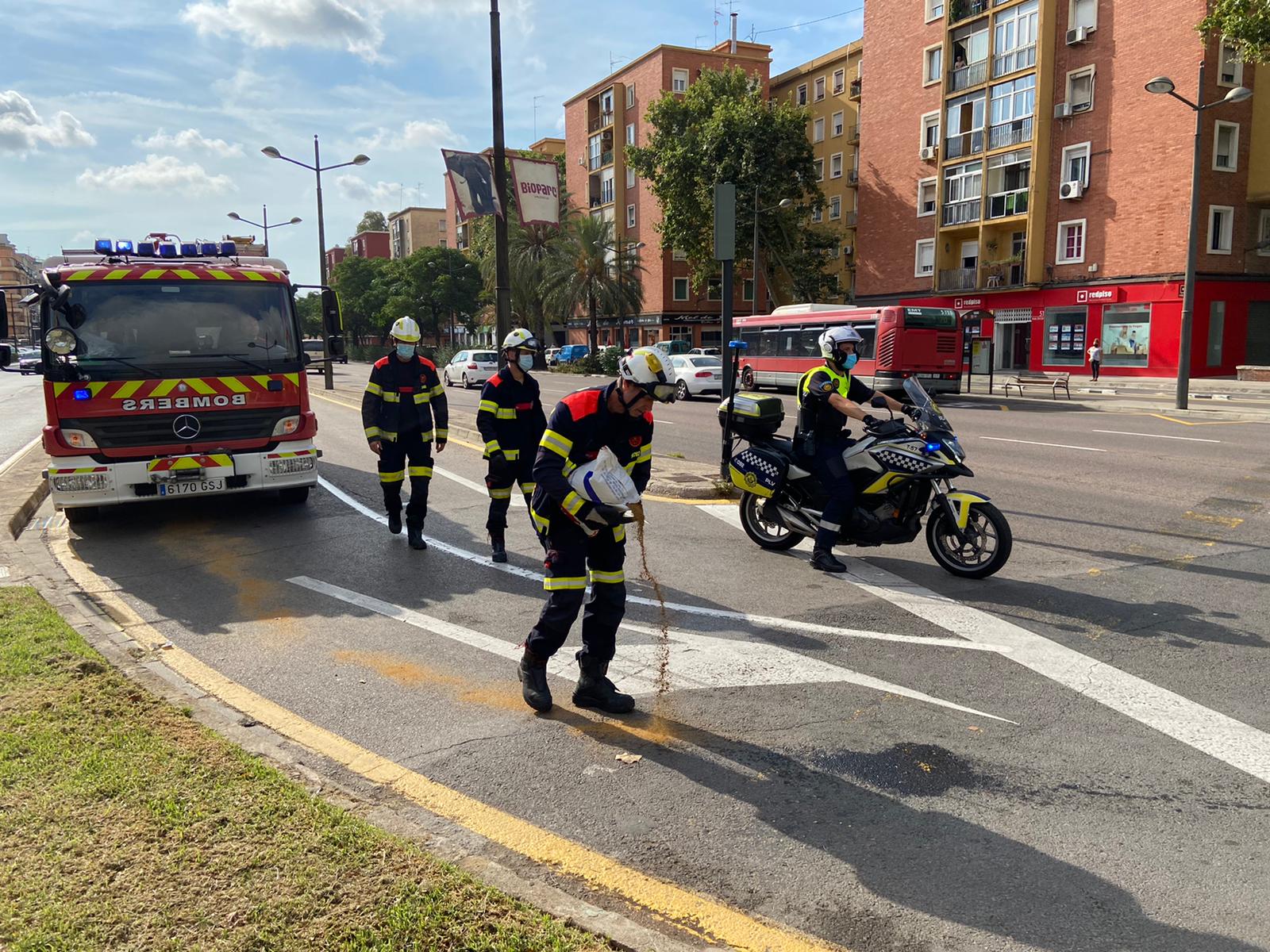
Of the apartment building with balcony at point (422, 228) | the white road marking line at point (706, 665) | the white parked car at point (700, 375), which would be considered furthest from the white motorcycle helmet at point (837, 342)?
the apartment building with balcony at point (422, 228)

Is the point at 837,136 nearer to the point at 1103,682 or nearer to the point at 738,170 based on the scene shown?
the point at 738,170

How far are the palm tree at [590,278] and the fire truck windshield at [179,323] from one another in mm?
42391

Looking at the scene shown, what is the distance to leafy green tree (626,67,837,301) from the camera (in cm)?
4425

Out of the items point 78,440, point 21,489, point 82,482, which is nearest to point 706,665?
point 82,482

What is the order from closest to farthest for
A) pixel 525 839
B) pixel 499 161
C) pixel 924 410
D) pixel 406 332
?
pixel 525 839
pixel 924 410
pixel 406 332
pixel 499 161

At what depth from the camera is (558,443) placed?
4223mm

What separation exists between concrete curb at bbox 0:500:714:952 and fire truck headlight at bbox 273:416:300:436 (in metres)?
3.24

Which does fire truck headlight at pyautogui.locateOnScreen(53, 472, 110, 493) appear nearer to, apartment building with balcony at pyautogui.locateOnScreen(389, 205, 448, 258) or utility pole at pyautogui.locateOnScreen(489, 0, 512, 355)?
utility pole at pyautogui.locateOnScreen(489, 0, 512, 355)

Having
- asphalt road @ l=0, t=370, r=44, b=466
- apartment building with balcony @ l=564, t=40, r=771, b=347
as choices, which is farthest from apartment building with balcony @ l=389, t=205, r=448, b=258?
asphalt road @ l=0, t=370, r=44, b=466

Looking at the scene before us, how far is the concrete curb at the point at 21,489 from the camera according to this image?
895 cm

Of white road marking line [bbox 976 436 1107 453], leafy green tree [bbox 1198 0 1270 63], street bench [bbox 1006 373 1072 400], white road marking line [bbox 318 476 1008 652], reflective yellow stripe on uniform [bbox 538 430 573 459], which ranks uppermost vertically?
leafy green tree [bbox 1198 0 1270 63]

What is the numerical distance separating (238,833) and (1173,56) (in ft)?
129

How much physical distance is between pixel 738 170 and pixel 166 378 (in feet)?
129

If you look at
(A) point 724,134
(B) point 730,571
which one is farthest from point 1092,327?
(B) point 730,571
